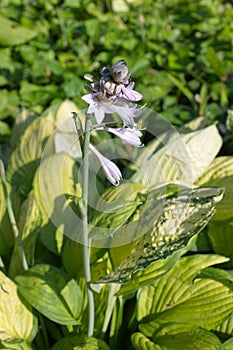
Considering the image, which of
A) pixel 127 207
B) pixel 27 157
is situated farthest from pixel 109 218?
pixel 27 157

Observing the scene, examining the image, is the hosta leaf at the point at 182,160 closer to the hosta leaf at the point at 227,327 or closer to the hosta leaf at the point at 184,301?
the hosta leaf at the point at 184,301

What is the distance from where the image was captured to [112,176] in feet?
3.30

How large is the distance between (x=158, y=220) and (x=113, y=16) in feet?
6.16

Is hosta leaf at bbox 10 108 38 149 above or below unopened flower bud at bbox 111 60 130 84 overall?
below

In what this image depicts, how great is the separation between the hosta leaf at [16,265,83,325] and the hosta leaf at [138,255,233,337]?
0.65 ft

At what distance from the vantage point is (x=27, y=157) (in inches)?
74.5

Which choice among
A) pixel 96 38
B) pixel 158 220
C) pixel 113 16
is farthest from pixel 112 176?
pixel 113 16

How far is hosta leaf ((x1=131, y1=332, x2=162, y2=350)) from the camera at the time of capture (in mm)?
1353

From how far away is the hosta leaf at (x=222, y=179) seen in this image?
163 cm

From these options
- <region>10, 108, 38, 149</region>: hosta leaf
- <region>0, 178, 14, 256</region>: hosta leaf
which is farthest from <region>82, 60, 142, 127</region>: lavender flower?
<region>10, 108, 38, 149</region>: hosta leaf

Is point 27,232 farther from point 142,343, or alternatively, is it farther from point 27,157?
point 142,343

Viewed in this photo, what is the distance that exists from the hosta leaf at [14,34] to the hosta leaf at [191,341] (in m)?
1.78

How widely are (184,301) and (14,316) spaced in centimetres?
49

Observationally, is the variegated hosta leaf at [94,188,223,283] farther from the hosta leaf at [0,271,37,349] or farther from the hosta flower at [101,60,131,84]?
the hosta flower at [101,60,131,84]
